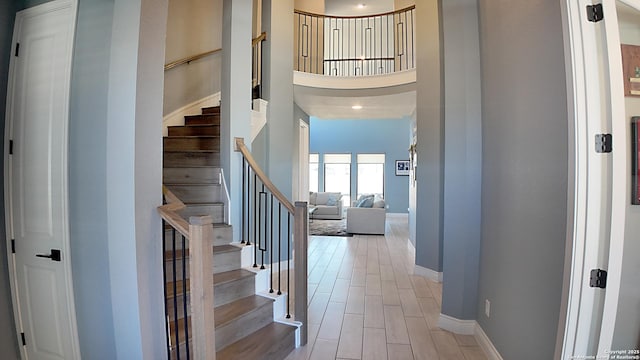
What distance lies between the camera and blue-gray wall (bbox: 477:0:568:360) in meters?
1.48

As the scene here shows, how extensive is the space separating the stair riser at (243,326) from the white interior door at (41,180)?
2.70 ft

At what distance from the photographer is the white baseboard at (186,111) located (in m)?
4.12

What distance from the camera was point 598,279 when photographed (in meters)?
1.30

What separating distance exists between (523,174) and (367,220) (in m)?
5.15

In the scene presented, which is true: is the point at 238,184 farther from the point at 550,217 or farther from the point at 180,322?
the point at 550,217

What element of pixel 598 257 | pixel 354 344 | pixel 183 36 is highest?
pixel 183 36

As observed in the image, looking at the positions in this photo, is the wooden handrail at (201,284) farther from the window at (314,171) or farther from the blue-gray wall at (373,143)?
the window at (314,171)

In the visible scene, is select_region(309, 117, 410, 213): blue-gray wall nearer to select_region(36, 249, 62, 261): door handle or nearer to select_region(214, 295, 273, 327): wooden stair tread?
select_region(214, 295, 273, 327): wooden stair tread

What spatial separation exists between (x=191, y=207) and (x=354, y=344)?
6.28 feet

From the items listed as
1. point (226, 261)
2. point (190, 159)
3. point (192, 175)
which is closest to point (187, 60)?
point (190, 159)

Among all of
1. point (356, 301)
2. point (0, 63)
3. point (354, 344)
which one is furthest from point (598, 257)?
point (0, 63)

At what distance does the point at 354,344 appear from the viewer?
236cm

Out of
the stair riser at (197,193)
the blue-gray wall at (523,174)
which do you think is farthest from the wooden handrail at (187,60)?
the blue-gray wall at (523,174)

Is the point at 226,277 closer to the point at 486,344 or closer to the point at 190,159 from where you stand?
the point at 190,159
